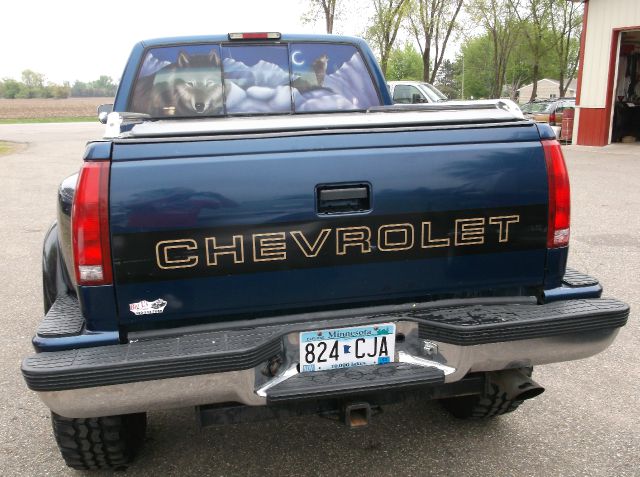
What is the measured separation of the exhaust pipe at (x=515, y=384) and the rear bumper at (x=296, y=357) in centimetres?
24

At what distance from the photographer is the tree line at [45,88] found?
9681 cm

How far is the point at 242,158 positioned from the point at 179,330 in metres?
0.70

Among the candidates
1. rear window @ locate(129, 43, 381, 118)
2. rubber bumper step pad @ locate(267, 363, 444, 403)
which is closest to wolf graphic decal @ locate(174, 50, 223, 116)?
rear window @ locate(129, 43, 381, 118)

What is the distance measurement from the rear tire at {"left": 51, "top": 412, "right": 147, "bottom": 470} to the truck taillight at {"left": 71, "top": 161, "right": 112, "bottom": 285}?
694 millimetres

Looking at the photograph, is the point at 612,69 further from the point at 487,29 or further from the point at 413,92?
the point at 487,29

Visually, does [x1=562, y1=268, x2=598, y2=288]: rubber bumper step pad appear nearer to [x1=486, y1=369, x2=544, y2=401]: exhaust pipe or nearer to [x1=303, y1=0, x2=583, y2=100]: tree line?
[x1=486, y1=369, x2=544, y2=401]: exhaust pipe

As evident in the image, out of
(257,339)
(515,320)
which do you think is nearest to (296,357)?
(257,339)

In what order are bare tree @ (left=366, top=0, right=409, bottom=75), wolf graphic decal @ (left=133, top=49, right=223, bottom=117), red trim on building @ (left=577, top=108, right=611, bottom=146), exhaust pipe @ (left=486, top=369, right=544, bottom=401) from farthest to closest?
bare tree @ (left=366, top=0, right=409, bottom=75) → red trim on building @ (left=577, top=108, right=611, bottom=146) → wolf graphic decal @ (left=133, top=49, right=223, bottom=117) → exhaust pipe @ (left=486, top=369, right=544, bottom=401)

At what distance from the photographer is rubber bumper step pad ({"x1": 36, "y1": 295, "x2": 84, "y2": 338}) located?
221cm

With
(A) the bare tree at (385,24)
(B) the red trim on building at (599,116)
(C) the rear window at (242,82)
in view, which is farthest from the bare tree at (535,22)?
(C) the rear window at (242,82)

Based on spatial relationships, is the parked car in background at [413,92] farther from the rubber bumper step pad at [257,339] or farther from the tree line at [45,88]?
the tree line at [45,88]

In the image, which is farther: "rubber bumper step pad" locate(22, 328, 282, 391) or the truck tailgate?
the truck tailgate

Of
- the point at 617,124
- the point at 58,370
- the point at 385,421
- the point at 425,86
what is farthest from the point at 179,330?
the point at 617,124

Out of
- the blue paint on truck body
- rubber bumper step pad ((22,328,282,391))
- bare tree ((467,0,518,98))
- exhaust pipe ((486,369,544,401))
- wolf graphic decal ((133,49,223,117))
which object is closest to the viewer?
rubber bumper step pad ((22,328,282,391))
